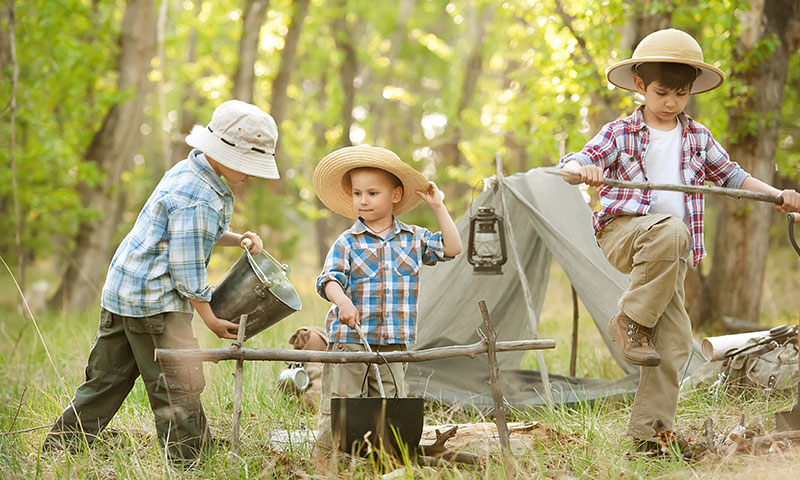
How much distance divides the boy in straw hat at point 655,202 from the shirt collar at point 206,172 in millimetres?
1467

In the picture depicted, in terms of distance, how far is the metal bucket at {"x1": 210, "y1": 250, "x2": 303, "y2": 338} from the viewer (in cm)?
337

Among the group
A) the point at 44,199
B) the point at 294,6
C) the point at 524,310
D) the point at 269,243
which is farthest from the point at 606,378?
the point at 294,6

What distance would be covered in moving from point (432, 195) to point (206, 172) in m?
0.98

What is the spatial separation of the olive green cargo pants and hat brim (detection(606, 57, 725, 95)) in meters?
2.16

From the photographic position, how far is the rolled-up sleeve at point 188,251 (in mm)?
3293

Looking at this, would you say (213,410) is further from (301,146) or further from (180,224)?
(301,146)

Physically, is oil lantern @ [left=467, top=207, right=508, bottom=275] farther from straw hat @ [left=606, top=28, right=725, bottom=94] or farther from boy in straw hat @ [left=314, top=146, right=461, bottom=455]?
straw hat @ [left=606, top=28, right=725, bottom=94]

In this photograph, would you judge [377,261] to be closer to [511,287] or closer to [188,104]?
[511,287]

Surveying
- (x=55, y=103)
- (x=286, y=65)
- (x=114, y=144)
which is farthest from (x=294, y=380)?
(x=286, y=65)

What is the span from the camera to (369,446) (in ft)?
9.26

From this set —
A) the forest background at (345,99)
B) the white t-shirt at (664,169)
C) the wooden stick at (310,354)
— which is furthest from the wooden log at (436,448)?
the forest background at (345,99)

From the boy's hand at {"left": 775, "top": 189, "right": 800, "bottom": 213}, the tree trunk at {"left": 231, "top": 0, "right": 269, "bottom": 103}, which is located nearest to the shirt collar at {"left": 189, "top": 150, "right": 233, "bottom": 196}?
the boy's hand at {"left": 775, "top": 189, "right": 800, "bottom": 213}

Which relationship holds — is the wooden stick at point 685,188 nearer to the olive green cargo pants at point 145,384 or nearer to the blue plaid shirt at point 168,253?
the blue plaid shirt at point 168,253

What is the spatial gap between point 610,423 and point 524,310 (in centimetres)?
166
